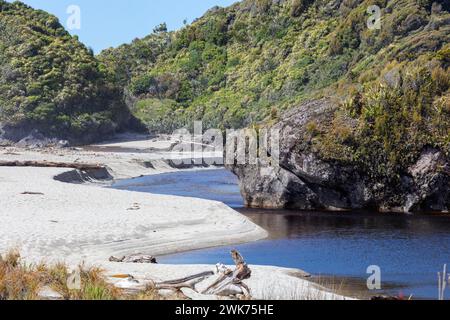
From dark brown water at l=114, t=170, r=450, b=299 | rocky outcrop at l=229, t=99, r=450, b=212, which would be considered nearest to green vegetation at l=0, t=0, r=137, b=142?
rocky outcrop at l=229, t=99, r=450, b=212

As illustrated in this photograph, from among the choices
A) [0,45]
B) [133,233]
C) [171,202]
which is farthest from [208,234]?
[0,45]

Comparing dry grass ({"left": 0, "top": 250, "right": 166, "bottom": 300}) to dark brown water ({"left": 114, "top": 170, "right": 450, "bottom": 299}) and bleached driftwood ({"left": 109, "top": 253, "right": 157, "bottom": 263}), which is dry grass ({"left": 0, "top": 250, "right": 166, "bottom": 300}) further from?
dark brown water ({"left": 114, "top": 170, "right": 450, "bottom": 299})

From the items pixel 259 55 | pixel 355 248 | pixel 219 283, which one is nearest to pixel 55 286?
pixel 219 283

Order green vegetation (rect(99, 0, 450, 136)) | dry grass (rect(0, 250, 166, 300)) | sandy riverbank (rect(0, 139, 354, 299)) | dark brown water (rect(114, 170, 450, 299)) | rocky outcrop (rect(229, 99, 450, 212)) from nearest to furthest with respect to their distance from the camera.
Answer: dry grass (rect(0, 250, 166, 300))
sandy riverbank (rect(0, 139, 354, 299))
dark brown water (rect(114, 170, 450, 299))
rocky outcrop (rect(229, 99, 450, 212))
green vegetation (rect(99, 0, 450, 136))

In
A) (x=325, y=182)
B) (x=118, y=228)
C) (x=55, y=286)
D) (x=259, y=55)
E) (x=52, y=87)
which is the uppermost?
(x=259, y=55)

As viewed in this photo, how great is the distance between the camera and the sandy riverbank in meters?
20.8

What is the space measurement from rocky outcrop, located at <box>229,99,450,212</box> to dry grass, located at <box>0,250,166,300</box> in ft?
75.1

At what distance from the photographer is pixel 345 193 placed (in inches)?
1531

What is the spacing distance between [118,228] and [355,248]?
7924 millimetres

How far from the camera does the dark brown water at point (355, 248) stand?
2203 cm

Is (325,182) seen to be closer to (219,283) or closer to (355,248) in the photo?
(355,248)

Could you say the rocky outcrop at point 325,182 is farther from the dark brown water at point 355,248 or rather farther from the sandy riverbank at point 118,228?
the sandy riverbank at point 118,228

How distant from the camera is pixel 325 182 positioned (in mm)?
38281
